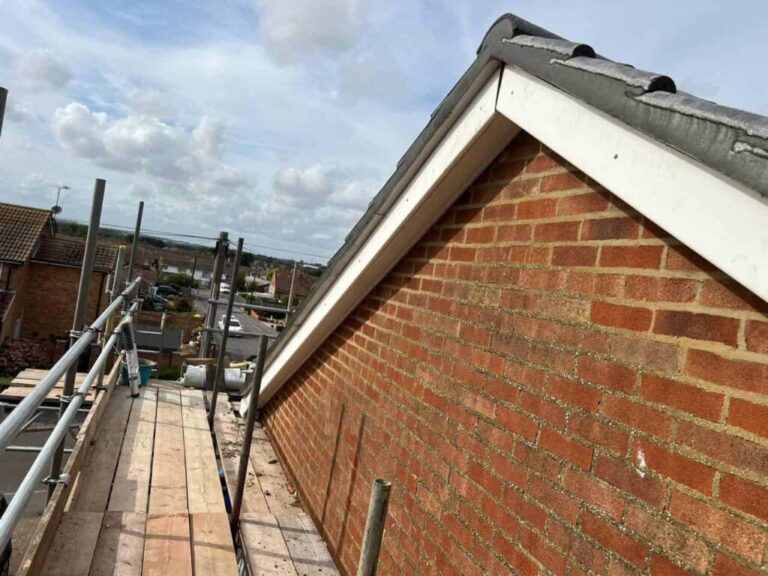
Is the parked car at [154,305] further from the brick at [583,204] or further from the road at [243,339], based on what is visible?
the brick at [583,204]

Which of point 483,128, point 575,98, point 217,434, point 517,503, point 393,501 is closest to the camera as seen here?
point 575,98

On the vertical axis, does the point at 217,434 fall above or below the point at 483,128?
below

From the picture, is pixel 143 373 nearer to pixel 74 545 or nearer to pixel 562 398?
pixel 74 545

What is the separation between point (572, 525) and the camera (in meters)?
1.66

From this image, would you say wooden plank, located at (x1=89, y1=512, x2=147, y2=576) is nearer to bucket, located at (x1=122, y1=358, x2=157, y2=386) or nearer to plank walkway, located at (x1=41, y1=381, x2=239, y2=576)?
plank walkway, located at (x1=41, y1=381, x2=239, y2=576)

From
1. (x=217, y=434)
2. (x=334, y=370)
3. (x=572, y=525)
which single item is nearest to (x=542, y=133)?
(x=572, y=525)

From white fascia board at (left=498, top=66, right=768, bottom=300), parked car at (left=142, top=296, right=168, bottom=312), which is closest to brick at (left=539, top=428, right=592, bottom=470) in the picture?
white fascia board at (left=498, top=66, right=768, bottom=300)

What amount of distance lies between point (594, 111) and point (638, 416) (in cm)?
85

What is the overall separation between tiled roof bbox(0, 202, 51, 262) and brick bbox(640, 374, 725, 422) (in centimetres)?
3035

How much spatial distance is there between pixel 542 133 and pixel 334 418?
8.88ft

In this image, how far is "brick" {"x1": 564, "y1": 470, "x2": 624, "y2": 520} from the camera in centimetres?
152

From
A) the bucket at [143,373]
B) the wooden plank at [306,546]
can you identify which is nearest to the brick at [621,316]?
the wooden plank at [306,546]

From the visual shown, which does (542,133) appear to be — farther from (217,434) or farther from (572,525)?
(217,434)

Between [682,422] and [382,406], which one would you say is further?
[382,406]
